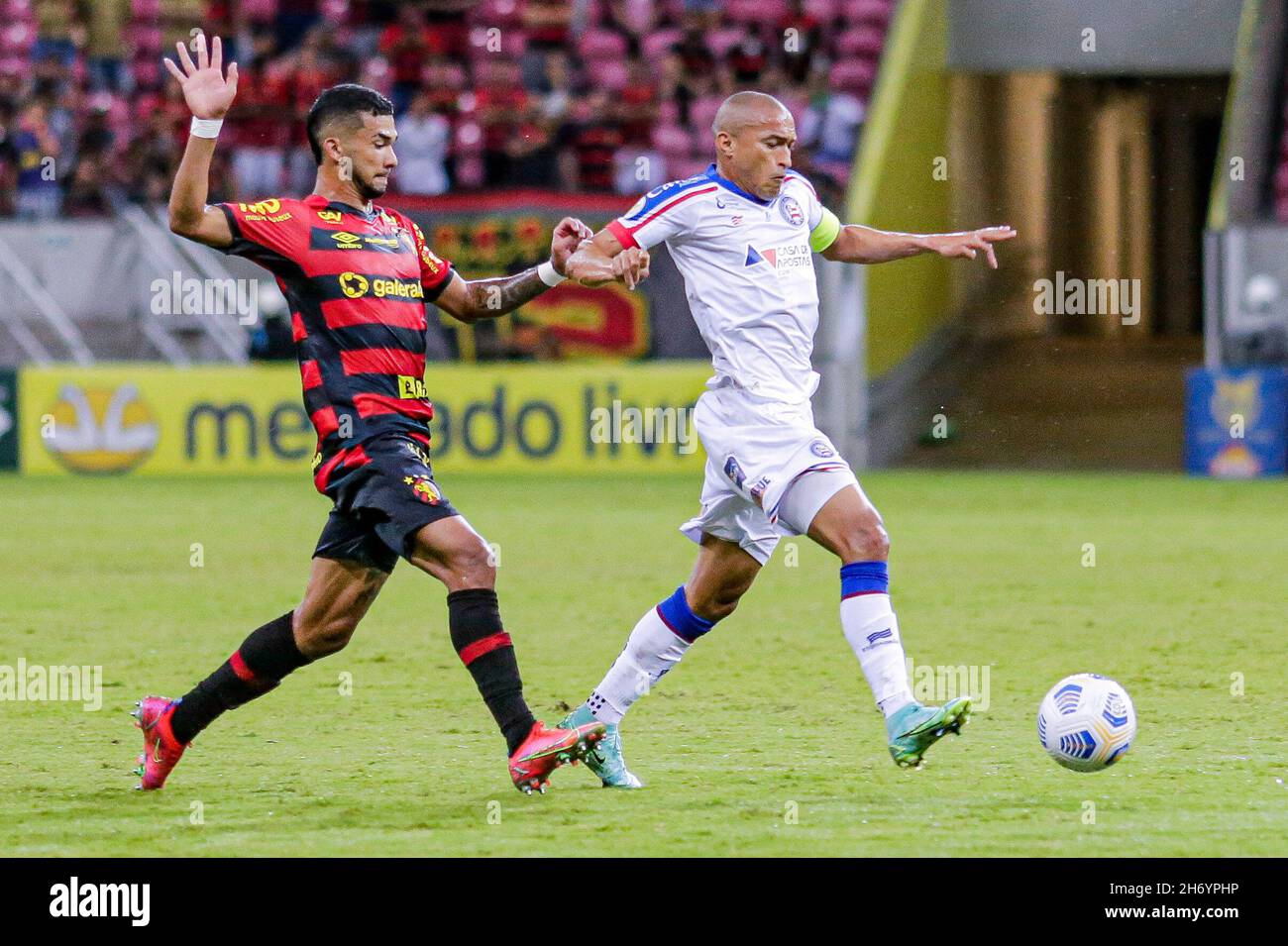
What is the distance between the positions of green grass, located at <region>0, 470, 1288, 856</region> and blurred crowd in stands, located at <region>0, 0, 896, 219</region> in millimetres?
5825

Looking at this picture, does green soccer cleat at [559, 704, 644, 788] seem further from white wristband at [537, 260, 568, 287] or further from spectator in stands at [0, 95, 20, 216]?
spectator in stands at [0, 95, 20, 216]

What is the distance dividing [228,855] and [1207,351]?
52.5 ft

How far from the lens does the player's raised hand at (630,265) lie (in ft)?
18.8

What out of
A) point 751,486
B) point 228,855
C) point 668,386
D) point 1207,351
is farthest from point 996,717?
point 1207,351

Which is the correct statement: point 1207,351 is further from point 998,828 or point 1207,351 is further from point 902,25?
point 998,828

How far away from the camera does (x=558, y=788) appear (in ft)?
19.6

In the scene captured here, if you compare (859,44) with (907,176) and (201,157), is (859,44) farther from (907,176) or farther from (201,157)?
(201,157)

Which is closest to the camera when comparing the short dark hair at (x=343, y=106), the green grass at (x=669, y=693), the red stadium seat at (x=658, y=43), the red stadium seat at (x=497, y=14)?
the green grass at (x=669, y=693)

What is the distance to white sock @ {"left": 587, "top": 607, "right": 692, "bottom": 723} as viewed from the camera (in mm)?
6219

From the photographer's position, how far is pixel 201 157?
544cm

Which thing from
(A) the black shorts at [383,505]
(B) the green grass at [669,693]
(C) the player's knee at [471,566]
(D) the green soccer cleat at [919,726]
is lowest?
(B) the green grass at [669,693]

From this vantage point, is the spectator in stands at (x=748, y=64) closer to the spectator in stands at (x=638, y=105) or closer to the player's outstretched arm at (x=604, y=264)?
the spectator in stands at (x=638, y=105)

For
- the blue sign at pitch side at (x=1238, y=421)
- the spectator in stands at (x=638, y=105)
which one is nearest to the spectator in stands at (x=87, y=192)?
the spectator in stands at (x=638, y=105)

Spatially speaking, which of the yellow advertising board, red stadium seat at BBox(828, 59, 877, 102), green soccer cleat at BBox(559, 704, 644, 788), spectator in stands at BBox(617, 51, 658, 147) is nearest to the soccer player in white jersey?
green soccer cleat at BBox(559, 704, 644, 788)
